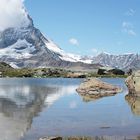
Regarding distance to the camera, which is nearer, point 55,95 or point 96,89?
point 55,95

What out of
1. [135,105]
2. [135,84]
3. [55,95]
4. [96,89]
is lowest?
[135,105]

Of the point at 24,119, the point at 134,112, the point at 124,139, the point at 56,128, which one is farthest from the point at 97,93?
the point at 124,139

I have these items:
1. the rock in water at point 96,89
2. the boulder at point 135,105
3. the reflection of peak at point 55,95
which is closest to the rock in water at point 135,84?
the rock in water at point 96,89

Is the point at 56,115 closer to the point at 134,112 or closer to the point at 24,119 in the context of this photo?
the point at 24,119

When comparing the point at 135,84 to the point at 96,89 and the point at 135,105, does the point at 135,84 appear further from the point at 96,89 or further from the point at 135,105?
the point at 135,105

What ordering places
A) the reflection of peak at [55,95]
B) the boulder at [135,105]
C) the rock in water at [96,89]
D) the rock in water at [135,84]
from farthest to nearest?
the rock in water at [96,89] → the rock in water at [135,84] → the reflection of peak at [55,95] → the boulder at [135,105]

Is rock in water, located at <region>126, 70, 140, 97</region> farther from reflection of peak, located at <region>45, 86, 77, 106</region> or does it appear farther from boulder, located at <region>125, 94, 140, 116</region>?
reflection of peak, located at <region>45, 86, 77, 106</region>

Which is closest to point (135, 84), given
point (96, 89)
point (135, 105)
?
point (96, 89)

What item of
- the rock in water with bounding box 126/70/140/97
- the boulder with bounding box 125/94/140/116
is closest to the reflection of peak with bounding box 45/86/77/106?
the boulder with bounding box 125/94/140/116

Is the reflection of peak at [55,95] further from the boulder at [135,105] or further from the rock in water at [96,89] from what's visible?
the boulder at [135,105]

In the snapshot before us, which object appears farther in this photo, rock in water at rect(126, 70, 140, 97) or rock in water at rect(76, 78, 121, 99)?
rock in water at rect(76, 78, 121, 99)

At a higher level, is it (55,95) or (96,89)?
(96,89)

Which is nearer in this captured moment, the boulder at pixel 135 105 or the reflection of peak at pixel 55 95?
the boulder at pixel 135 105

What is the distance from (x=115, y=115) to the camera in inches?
2153
